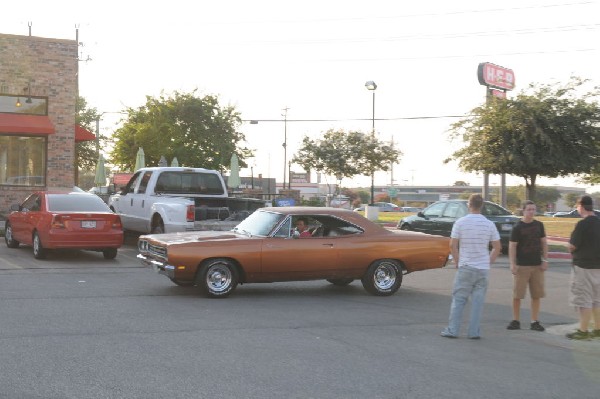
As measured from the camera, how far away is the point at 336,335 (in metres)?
8.42

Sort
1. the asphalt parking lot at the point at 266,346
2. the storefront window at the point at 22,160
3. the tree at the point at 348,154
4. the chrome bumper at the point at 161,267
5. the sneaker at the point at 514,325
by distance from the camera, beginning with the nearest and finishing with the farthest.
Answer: the asphalt parking lot at the point at 266,346 → the sneaker at the point at 514,325 → the chrome bumper at the point at 161,267 → the storefront window at the point at 22,160 → the tree at the point at 348,154

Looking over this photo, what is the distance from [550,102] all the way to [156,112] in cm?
2942

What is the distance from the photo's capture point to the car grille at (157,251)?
10898mm

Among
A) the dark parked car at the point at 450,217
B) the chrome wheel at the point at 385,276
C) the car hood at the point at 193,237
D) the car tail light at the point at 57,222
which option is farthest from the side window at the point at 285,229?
the dark parked car at the point at 450,217

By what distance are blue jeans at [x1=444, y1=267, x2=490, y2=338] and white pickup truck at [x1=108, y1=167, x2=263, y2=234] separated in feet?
23.6

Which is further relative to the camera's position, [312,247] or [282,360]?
[312,247]

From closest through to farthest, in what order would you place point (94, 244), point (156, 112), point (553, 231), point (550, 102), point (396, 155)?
point (94, 244) < point (550, 102) < point (553, 231) < point (396, 155) < point (156, 112)

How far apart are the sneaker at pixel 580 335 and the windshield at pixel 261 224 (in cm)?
473

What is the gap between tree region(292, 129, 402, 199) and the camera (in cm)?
3759

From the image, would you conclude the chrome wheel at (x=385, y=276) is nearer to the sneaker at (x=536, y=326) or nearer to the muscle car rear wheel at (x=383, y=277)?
the muscle car rear wheel at (x=383, y=277)

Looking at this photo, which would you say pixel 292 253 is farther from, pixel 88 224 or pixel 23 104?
pixel 23 104

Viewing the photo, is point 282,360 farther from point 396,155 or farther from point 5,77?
point 396,155

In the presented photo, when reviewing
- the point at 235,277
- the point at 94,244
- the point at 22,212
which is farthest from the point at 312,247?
the point at 22,212

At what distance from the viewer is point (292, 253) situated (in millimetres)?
11203
